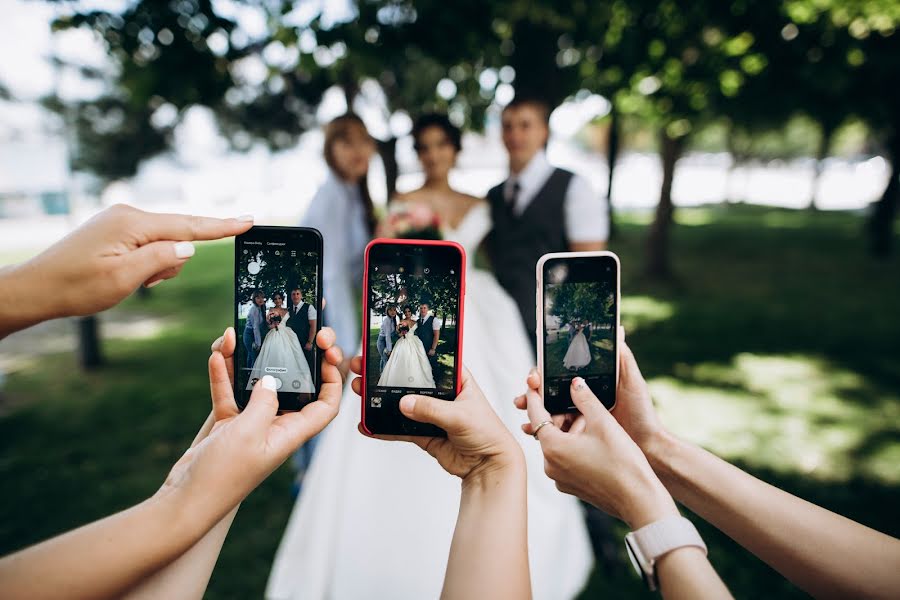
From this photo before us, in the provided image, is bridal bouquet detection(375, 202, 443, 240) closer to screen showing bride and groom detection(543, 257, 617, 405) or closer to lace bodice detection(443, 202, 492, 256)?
lace bodice detection(443, 202, 492, 256)

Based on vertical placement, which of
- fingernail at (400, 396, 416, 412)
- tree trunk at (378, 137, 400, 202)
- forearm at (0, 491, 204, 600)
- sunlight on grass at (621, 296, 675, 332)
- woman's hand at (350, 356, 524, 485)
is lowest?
sunlight on grass at (621, 296, 675, 332)

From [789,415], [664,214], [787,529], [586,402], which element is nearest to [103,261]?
[586,402]

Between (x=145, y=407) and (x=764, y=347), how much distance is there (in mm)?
8053

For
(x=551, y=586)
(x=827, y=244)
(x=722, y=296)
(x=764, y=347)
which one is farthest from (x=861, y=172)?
(x=551, y=586)

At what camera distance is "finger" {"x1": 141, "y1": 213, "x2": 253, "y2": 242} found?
131cm

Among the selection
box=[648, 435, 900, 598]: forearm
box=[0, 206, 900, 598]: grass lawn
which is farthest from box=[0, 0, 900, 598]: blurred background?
box=[648, 435, 900, 598]: forearm

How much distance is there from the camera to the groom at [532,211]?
349 cm

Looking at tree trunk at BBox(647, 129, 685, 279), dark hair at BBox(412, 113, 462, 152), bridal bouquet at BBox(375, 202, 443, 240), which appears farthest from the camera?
tree trunk at BBox(647, 129, 685, 279)

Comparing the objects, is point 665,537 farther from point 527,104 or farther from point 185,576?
point 527,104

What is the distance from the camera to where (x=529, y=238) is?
3.54 meters

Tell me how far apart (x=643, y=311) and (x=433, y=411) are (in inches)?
361

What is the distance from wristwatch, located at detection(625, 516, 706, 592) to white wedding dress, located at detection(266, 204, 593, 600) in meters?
1.48

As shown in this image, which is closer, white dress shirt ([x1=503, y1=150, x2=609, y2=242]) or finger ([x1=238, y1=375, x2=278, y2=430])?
finger ([x1=238, y1=375, x2=278, y2=430])

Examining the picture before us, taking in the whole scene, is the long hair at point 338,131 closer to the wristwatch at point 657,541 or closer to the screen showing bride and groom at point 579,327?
the screen showing bride and groom at point 579,327
